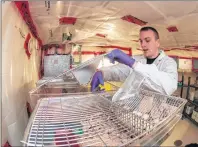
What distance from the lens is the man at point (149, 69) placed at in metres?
0.84

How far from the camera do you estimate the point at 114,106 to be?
2.36 feet

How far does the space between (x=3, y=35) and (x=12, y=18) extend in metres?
0.15

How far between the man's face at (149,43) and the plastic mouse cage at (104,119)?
452mm

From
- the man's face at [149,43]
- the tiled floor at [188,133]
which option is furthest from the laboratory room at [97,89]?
the tiled floor at [188,133]

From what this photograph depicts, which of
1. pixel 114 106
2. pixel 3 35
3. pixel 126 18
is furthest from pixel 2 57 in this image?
pixel 126 18

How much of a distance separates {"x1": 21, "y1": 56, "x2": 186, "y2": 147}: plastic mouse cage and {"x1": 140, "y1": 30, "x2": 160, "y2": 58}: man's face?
452 millimetres

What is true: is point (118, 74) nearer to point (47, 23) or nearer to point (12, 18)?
point (47, 23)

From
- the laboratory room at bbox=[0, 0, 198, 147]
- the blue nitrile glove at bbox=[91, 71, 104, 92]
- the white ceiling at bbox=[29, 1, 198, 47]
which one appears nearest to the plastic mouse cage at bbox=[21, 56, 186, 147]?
the laboratory room at bbox=[0, 0, 198, 147]

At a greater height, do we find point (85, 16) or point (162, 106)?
point (85, 16)

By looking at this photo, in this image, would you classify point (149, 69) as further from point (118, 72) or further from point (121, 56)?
point (118, 72)

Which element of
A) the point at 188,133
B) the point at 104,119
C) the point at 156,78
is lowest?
the point at 188,133

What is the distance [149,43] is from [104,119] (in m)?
0.81

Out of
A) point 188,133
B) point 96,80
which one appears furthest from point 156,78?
point 188,133

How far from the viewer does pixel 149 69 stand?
842 millimetres
